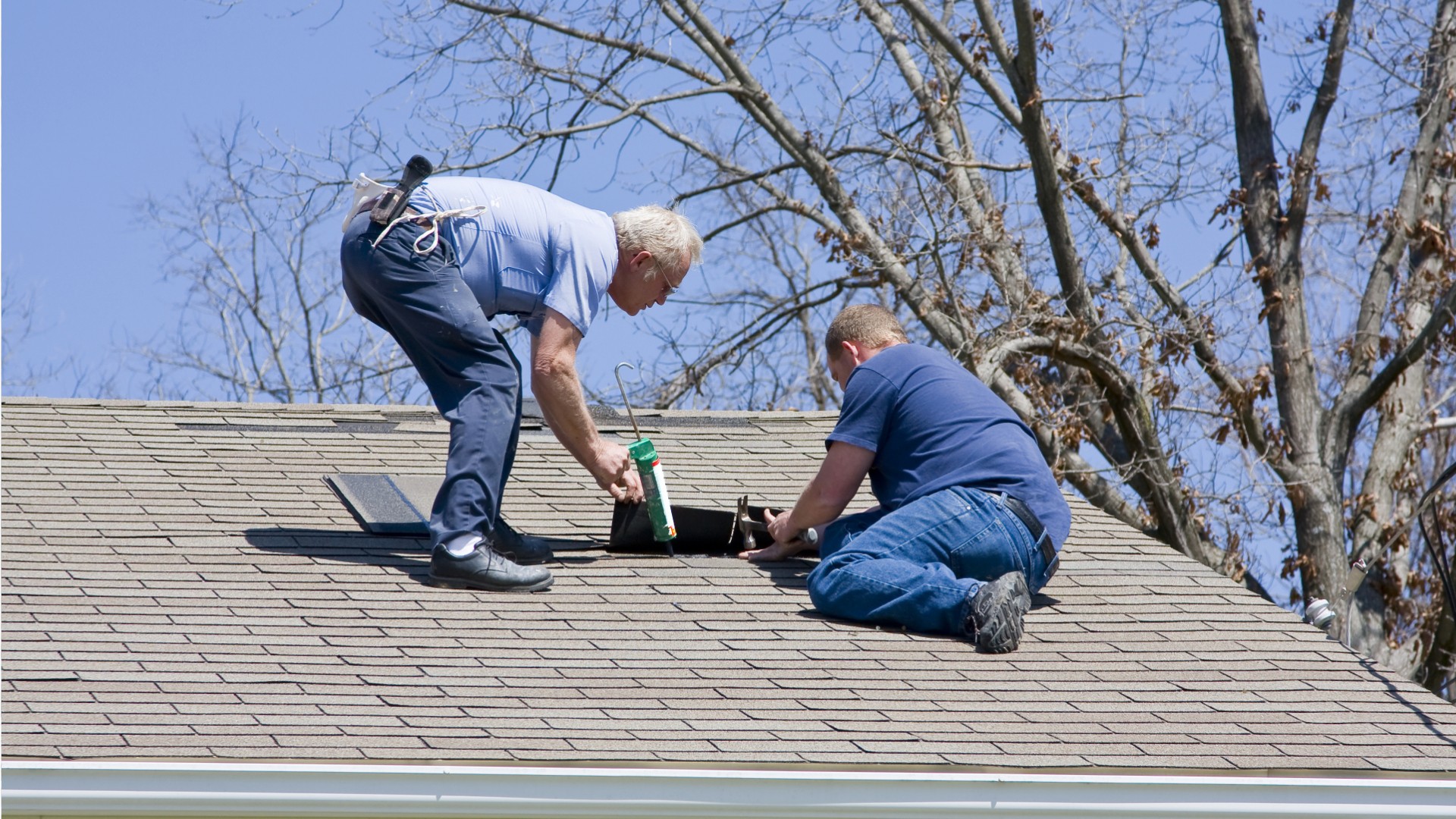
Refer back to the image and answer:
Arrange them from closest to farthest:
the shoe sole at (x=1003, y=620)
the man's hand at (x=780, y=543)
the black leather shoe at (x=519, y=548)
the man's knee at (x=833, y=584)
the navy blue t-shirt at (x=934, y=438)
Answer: the shoe sole at (x=1003, y=620), the man's knee at (x=833, y=584), the navy blue t-shirt at (x=934, y=438), the black leather shoe at (x=519, y=548), the man's hand at (x=780, y=543)

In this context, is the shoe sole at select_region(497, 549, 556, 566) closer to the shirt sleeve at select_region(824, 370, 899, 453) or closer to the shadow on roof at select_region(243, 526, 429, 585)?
the shadow on roof at select_region(243, 526, 429, 585)

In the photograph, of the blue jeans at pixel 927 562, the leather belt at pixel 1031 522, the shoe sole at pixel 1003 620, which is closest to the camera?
the shoe sole at pixel 1003 620

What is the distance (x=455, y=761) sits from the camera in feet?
10.8

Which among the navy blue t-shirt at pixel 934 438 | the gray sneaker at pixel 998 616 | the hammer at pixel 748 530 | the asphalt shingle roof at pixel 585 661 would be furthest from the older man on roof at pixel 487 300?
the gray sneaker at pixel 998 616

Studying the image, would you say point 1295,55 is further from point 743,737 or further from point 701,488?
point 743,737

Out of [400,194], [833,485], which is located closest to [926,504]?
[833,485]

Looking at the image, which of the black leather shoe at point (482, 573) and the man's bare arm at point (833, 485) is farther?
the man's bare arm at point (833, 485)

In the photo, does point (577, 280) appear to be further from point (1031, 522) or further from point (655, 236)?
point (1031, 522)

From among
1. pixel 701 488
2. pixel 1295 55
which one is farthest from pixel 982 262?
pixel 701 488

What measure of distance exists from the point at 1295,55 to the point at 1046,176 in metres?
3.31

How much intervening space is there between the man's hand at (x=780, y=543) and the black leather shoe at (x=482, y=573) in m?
0.88

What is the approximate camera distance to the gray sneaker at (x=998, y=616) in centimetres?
434

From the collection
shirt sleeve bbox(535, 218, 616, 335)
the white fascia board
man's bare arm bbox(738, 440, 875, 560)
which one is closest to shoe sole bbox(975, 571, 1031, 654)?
man's bare arm bbox(738, 440, 875, 560)

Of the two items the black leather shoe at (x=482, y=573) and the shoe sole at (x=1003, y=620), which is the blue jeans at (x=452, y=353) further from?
the shoe sole at (x=1003, y=620)
